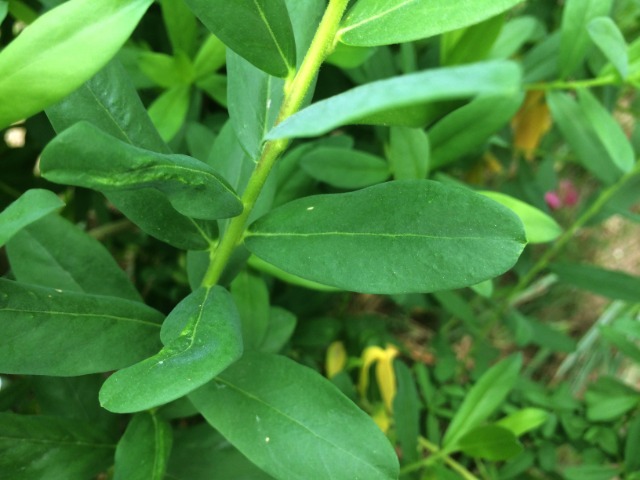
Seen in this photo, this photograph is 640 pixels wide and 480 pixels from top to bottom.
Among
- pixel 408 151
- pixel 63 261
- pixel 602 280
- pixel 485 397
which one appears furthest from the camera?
pixel 602 280

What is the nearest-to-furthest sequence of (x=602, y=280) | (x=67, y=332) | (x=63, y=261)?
(x=67, y=332) < (x=63, y=261) < (x=602, y=280)

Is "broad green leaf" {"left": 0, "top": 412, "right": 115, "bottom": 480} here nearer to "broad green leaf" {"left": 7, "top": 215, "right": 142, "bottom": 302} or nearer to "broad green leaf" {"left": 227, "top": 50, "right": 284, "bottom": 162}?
"broad green leaf" {"left": 7, "top": 215, "right": 142, "bottom": 302}

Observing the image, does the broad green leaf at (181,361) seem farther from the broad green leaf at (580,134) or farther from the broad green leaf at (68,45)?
the broad green leaf at (580,134)

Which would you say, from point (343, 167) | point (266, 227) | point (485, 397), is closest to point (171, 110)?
point (343, 167)

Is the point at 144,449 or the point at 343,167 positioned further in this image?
the point at 343,167

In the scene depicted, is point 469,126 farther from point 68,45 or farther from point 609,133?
point 68,45

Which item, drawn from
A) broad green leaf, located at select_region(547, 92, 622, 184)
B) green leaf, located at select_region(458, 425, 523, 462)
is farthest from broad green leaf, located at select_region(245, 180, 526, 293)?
broad green leaf, located at select_region(547, 92, 622, 184)

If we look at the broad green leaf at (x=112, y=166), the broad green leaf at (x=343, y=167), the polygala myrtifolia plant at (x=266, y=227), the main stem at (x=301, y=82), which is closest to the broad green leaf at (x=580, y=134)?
the polygala myrtifolia plant at (x=266, y=227)
